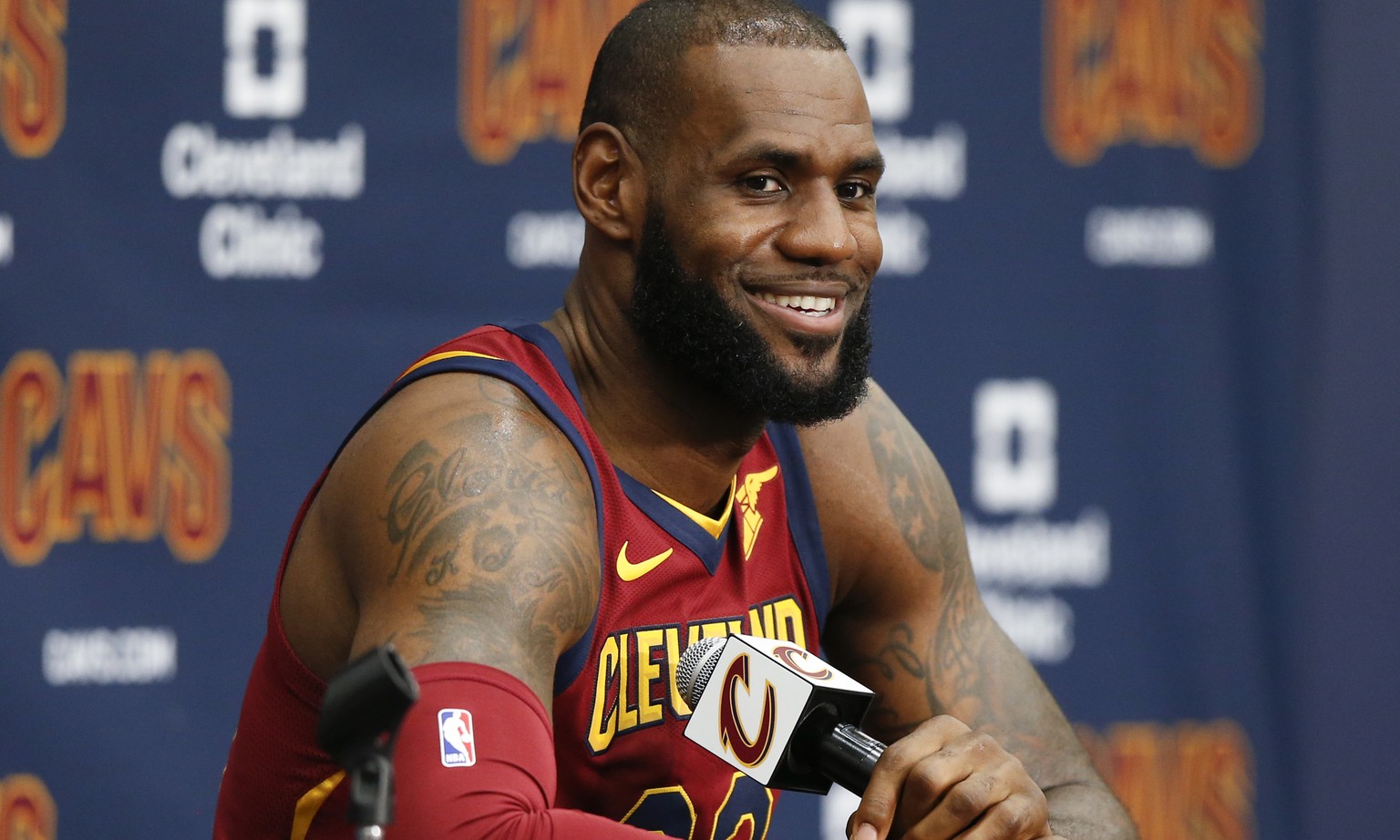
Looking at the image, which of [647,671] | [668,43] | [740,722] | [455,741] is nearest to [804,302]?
[668,43]

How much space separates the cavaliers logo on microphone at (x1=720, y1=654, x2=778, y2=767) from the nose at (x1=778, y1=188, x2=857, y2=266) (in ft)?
1.71

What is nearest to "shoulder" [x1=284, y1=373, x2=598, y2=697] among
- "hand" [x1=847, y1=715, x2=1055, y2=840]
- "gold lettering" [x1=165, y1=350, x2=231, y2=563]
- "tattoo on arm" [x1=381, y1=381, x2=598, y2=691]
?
"tattoo on arm" [x1=381, y1=381, x2=598, y2=691]

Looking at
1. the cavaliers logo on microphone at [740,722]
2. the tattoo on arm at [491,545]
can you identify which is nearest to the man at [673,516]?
the tattoo on arm at [491,545]

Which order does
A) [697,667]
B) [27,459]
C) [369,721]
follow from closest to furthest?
1. [369,721]
2. [697,667]
3. [27,459]

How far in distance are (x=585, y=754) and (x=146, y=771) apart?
130 cm

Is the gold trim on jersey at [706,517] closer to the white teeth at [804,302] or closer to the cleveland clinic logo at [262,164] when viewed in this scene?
the white teeth at [804,302]

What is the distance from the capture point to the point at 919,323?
2984mm

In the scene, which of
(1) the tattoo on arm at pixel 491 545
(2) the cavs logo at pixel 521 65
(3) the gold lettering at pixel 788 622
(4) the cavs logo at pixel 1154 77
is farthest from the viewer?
(4) the cavs logo at pixel 1154 77

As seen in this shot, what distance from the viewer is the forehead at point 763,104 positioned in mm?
1777

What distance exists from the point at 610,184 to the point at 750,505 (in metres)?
0.42

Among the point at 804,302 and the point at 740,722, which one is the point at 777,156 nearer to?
the point at 804,302

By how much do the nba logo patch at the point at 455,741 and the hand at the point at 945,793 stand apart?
1.10 ft

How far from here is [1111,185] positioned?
9.95ft

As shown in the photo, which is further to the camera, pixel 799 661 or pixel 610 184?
pixel 610 184
